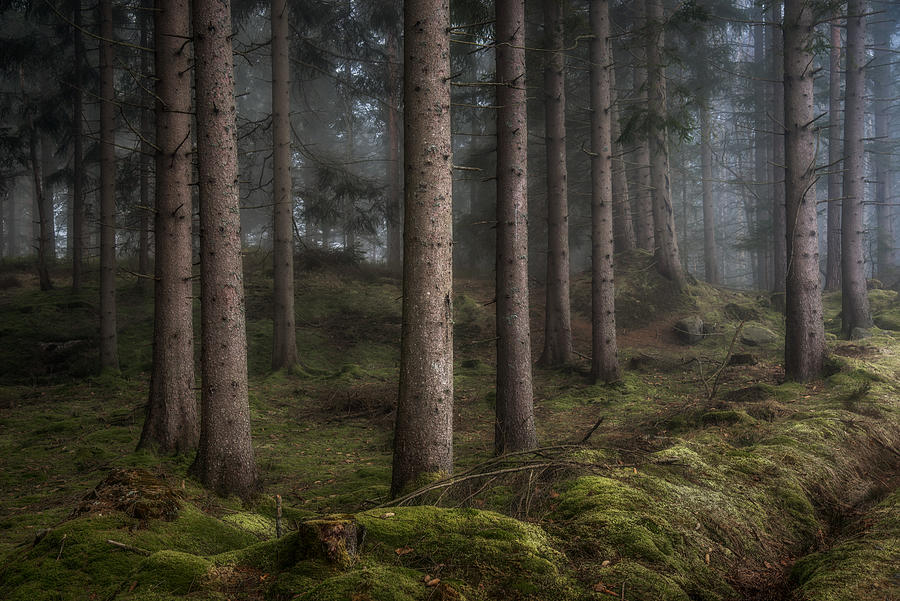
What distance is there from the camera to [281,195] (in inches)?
541

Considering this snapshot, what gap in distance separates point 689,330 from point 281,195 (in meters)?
12.4

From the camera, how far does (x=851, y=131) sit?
16234 millimetres

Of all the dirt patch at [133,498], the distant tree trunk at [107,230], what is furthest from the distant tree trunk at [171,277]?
the distant tree trunk at [107,230]

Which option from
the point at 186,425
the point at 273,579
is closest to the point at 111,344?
the point at 186,425

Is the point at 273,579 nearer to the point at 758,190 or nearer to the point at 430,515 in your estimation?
the point at 430,515

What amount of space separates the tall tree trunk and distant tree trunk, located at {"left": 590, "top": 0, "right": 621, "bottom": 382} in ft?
24.0

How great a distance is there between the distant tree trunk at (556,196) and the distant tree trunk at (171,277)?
7.66m

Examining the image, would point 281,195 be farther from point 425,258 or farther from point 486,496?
point 486,496

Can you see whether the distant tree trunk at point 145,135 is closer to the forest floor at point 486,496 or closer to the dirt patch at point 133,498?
the forest floor at point 486,496

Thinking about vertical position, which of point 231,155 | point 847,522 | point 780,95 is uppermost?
point 780,95

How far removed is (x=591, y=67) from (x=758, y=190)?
24.3 metres

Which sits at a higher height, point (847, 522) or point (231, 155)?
point (231, 155)

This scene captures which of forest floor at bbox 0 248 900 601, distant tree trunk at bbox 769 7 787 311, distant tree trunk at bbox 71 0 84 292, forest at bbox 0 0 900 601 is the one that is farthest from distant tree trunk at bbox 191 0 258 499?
distant tree trunk at bbox 769 7 787 311

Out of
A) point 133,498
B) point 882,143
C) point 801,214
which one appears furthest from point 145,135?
point 882,143
